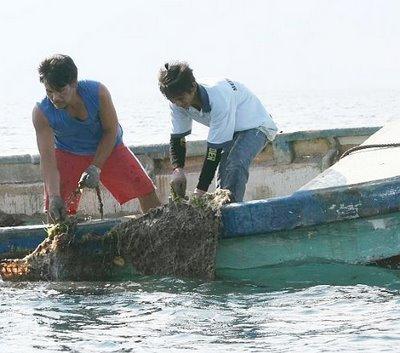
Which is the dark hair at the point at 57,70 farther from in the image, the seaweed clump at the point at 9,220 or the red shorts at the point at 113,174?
the seaweed clump at the point at 9,220

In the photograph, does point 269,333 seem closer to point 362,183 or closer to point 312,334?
point 312,334

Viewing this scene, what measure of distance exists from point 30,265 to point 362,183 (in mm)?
2463

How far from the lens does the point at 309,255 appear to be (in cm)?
858

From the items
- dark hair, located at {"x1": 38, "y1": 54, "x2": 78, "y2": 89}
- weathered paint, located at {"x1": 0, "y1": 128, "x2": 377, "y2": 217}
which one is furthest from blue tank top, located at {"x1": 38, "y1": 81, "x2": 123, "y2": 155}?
Result: weathered paint, located at {"x1": 0, "y1": 128, "x2": 377, "y2": 217}

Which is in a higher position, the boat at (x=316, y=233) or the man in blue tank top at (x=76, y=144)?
the man in blue tank top at (x=76, y=144)

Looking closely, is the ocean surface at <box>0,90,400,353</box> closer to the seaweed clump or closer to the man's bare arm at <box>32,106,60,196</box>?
the man's bare arm at <box>32,106,60,196</box>

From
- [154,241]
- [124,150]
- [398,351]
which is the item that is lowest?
[398,351]

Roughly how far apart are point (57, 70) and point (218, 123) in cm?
122

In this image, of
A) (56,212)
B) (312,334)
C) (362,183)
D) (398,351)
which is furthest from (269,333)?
(56,212)

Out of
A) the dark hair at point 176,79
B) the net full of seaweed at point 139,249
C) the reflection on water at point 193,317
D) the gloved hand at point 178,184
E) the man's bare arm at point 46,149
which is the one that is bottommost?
the reflection on water at point 193,317

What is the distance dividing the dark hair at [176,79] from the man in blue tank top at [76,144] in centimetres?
51

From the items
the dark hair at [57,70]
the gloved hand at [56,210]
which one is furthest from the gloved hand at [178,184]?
the dark hair at [57,70]

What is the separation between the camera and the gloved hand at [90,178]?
8789 millimetres

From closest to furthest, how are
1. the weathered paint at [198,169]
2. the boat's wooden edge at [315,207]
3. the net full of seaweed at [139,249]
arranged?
the boat's wooden edge at [315,207], the net full of seaweed at [139,249], the weathered paint at [198,169]
